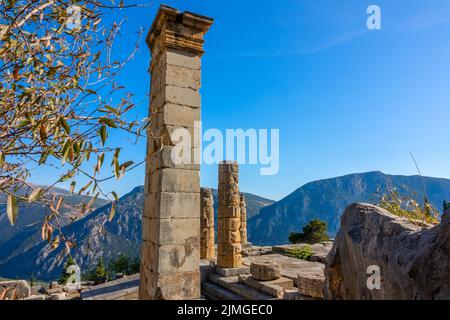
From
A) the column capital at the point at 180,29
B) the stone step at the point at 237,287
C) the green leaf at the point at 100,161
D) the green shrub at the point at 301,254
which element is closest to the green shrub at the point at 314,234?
the green shrub at the point at 301,254

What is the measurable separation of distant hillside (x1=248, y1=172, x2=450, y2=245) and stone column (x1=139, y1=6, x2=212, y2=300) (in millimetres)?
133344

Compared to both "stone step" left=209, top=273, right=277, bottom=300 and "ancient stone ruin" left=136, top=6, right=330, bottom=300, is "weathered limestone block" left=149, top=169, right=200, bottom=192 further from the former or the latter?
"stone step" left=209, top=273, right=277, bottom=300

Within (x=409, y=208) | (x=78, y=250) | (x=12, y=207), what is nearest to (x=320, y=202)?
(x=78, y=250)

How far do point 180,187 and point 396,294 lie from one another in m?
3.28

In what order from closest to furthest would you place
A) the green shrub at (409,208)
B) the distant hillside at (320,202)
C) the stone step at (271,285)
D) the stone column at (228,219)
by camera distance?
the green shrub at (409,208) < the stone step at (271,285) < the stone column at (228,219) < the distant hillside at (320,202)

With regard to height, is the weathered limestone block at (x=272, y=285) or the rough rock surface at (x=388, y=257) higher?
the rough rock surface at (x=388, y=257)

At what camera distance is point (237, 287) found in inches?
355

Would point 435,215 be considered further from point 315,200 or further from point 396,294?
point 315,200

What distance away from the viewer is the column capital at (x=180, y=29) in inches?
185

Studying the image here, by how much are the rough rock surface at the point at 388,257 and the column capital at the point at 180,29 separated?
3.68 meters

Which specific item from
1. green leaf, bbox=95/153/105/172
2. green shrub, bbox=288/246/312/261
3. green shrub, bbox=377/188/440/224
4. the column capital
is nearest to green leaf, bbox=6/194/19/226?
green leaf, bbox=95/153/105/172

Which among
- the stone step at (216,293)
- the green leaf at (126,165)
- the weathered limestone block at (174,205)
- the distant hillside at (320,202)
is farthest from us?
the distant hillside at (320,202)

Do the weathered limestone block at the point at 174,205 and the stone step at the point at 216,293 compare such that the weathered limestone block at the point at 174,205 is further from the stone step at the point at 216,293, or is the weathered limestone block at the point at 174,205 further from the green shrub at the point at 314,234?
the green shrub at the point at 314,234

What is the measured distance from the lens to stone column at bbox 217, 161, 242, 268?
10883mm
